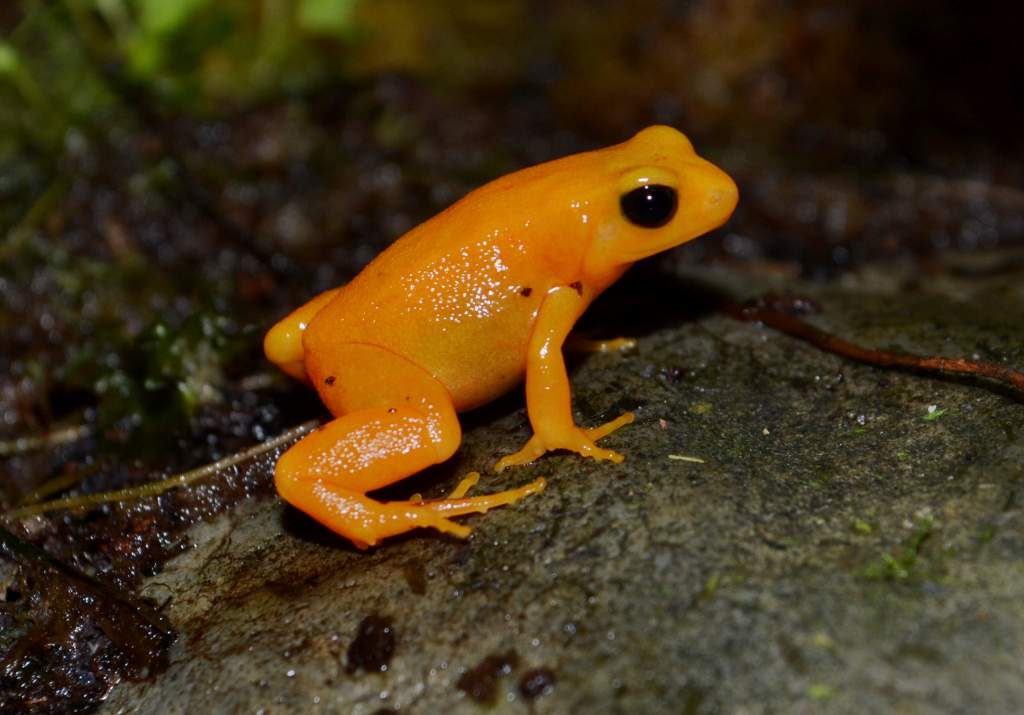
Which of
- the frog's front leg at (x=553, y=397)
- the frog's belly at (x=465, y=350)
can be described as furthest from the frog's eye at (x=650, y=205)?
the frog's belly at (x=465, y=350)

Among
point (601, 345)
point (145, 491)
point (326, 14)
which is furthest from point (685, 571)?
point (326, 14)

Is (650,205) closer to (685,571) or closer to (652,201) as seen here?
(652,201)

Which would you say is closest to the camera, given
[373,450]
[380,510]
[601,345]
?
[380,510]

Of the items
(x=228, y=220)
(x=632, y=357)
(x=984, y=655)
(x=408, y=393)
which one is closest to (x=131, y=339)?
(x=228, y=220)

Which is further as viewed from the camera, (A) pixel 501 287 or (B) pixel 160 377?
(B) pixel 160 377

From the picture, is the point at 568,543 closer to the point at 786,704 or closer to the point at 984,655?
the point at 786,704

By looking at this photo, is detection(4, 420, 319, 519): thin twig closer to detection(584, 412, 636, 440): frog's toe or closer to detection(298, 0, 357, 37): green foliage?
detection(584, 412, 636, 440): frog's toe

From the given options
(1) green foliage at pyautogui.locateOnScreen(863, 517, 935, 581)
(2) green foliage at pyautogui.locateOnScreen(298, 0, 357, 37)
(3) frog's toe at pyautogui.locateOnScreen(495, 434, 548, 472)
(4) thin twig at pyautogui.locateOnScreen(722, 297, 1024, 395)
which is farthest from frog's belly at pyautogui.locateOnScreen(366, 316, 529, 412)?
(2) green foliage at pyautogui.locateOnScreen(298, 0, 357, 37)
